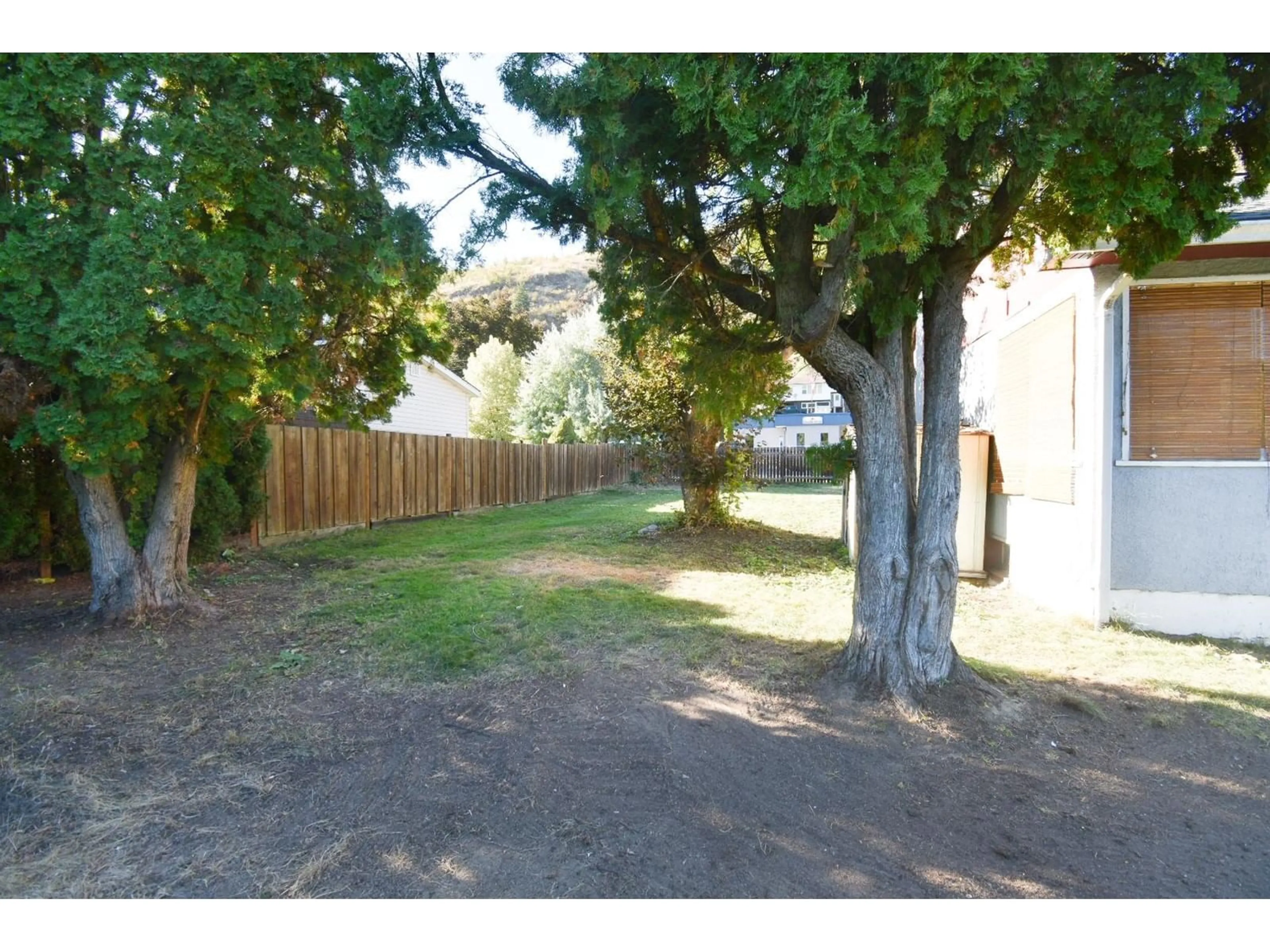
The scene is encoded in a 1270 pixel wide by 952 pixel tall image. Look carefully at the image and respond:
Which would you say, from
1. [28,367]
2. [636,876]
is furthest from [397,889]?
[28,367]

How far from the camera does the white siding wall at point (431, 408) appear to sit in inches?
774

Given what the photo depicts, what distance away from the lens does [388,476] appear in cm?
1302

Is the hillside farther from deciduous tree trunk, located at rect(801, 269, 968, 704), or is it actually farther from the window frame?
deciduous tree trunk, located at rect(801, 269, 968, 704)

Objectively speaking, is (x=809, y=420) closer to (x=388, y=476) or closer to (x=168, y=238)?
(x=388, y=476)

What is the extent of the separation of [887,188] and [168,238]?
5029mm

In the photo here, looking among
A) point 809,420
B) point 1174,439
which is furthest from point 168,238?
point 809,420

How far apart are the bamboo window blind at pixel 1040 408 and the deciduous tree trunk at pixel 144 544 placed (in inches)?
329

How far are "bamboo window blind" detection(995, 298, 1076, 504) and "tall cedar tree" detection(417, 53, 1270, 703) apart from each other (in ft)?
6.55

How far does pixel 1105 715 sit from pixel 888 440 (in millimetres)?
2176

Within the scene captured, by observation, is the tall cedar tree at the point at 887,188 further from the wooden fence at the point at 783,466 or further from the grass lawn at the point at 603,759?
the wooden fence at the point at 783,466

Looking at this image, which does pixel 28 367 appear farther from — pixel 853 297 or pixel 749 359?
pixel 853 297

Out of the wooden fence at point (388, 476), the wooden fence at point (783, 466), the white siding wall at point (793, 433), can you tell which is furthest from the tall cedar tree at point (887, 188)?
the white siding wall at point (793, 433)

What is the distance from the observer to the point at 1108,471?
5.80m

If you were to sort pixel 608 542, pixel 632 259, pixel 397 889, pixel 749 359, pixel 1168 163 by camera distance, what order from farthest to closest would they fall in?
pixel 608 542 < pixel 749 359 < pixel 632 259 < pixel 1168 163 < pixel 397 889
